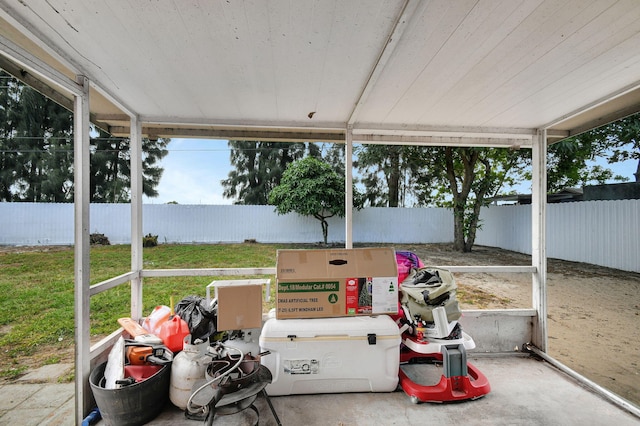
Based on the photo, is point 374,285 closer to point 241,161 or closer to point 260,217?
point 260,217

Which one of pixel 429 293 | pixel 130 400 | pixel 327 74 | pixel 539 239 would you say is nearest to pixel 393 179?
pixel 539 239

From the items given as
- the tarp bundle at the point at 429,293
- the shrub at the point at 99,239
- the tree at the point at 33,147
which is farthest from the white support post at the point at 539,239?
the tree at the point at 33,147

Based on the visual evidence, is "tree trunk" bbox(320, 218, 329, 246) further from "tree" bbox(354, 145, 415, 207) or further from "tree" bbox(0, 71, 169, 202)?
"tree" bbox(0, 71, 169, 202)

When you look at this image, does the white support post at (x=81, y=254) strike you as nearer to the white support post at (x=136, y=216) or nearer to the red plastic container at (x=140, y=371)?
the red plastic container at (x=140, y=371)

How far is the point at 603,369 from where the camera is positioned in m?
2.90

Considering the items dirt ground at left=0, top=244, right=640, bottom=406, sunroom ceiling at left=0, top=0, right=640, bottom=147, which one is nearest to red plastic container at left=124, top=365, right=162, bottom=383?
dirt ground at left=0, top=244, right=640, bottom=406

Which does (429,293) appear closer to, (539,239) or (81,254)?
(539,239)

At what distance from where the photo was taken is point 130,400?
174cm

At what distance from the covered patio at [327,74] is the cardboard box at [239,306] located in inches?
14.6

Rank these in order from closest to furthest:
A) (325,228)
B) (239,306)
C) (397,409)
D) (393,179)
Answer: (397,409), (239,306), (325,228), (393,179)

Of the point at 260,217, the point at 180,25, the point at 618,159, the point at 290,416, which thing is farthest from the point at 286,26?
Answer: the point at 618,159

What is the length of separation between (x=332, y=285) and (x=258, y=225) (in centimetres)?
809

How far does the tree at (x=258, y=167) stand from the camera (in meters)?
16.3

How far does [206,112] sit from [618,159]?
512 inches
